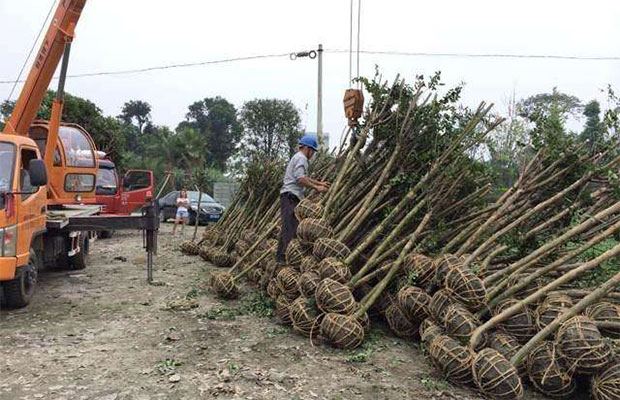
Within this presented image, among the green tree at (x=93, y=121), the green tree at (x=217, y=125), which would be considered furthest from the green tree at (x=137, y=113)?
the green tree at (x=93, y=121)

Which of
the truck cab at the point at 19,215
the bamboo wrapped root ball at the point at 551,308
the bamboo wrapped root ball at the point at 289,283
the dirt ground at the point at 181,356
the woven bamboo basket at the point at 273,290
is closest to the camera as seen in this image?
the dirt ground at the point at 181,356

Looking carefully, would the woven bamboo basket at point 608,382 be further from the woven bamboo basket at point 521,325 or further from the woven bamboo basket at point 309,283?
the woven bamboo basket at point 309,283

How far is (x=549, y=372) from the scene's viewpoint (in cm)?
382

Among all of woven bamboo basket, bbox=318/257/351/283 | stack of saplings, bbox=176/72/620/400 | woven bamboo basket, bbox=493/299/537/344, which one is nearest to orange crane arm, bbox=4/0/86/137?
stack of saplings, bbox=176/72/620/400

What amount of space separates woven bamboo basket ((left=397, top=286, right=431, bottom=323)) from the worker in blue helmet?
2.15 metres

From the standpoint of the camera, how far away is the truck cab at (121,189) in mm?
13328

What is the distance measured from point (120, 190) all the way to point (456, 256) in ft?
37.5

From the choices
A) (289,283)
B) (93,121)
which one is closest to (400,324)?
(289,283)

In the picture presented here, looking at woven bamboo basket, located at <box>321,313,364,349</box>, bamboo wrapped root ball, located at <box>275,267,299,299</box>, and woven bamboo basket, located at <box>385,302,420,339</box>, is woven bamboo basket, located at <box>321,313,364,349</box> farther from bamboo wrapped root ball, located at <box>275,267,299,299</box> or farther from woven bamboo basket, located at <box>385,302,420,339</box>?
bamboo wrapped root ball, located at <box>275,267,299,299</box>

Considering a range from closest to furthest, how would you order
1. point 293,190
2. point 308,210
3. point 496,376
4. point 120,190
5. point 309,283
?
point 496,376 → point 309,283 → point 308,210 → point 293,190 → point 120,190

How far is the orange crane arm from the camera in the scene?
7.79 m

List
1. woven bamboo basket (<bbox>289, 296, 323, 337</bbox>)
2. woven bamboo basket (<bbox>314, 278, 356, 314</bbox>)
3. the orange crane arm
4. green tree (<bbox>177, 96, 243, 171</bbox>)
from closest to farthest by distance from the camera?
woven bamboo basket (<bbox>314, 278, 356, 314</bbox>), woven bamboo basket (<bbox>289, 296, 323, 337</bbox>), the orange crane arm, green tree (<bbox>177, 96, 243, 171</bbox>)

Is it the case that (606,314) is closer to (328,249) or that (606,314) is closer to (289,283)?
(328,249)

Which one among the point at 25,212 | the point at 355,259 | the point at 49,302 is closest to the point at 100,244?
the point at 49,302
